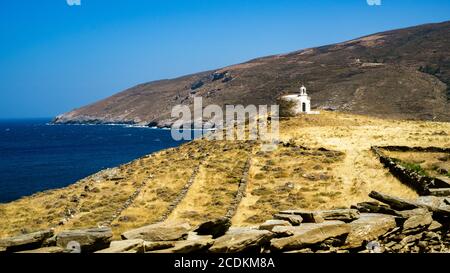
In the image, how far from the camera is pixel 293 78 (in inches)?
7387

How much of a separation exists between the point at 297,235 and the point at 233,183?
24.4 metres

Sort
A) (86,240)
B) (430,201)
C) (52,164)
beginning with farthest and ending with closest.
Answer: (52,164)
(430,201)
(86,240)

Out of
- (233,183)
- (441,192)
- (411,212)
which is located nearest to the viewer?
(411,212)

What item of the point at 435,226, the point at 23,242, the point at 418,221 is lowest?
the point at 435,226

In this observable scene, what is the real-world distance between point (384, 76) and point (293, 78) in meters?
41.9

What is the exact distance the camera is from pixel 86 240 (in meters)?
10.3

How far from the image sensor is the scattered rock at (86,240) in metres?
10.2

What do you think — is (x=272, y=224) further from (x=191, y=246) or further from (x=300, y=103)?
(x=300, y=103)

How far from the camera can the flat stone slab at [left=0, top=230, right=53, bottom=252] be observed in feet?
33.7

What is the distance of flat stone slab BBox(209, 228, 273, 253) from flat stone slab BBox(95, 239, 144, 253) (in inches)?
65.1

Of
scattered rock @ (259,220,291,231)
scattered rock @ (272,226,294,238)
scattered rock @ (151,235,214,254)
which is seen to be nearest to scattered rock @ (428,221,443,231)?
scattered rock @ (259,220,291,231)

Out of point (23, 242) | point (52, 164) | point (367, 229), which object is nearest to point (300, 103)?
point (367, 229)

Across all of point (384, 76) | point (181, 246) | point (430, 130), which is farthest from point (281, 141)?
point (384, 76)
